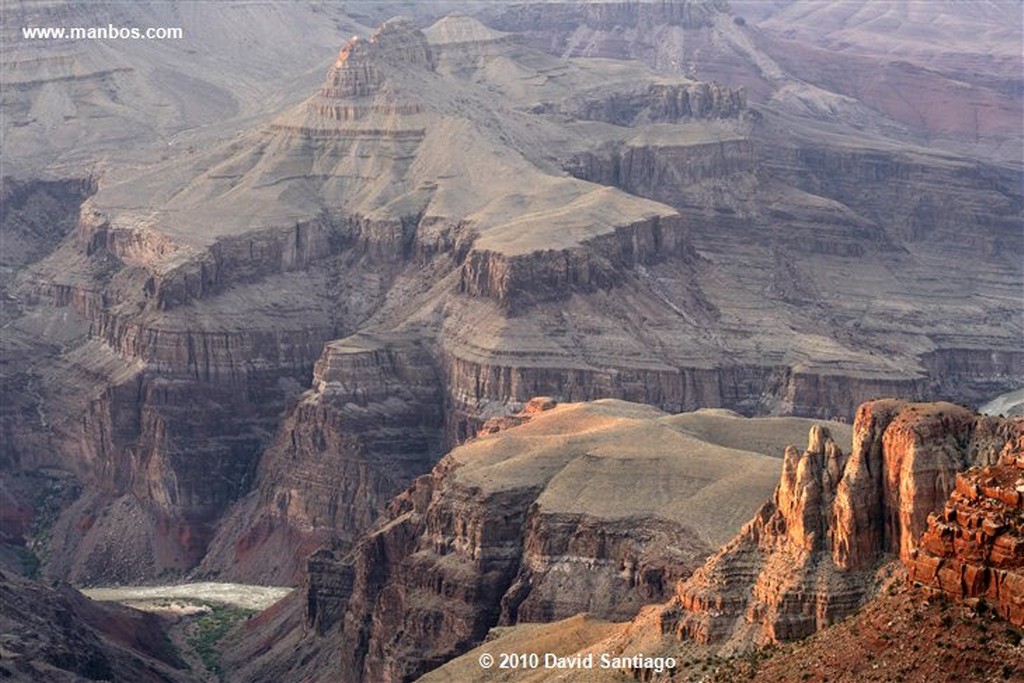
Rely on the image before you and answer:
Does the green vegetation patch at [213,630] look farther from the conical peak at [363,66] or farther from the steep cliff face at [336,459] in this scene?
the conical peak at [363,66]

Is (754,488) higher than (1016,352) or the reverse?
higher

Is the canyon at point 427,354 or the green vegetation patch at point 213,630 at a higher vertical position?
the canyon at point 427,354

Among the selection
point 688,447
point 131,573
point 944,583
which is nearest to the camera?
point 944,583

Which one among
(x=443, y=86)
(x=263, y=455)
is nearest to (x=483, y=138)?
(x=443, y=86)

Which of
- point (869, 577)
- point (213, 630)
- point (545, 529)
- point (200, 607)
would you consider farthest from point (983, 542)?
point (200, 607)

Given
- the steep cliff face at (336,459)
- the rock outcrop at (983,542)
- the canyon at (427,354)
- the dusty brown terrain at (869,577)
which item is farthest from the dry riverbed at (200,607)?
the rock outcrop at (983,542)

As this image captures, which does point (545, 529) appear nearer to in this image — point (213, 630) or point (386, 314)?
point (213, 630)

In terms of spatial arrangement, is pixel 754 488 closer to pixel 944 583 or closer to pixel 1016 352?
pixel 944 583
